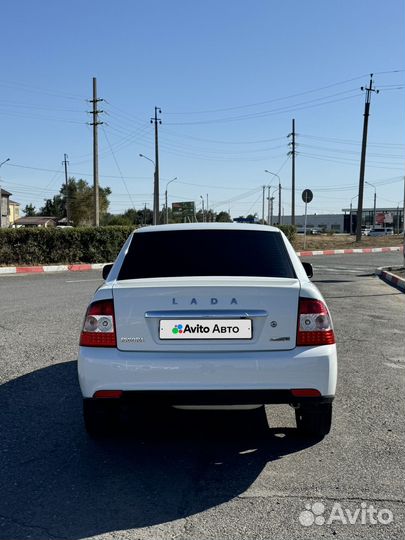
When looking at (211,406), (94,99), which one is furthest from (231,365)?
(94,99)

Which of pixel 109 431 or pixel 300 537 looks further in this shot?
pixel 109 431

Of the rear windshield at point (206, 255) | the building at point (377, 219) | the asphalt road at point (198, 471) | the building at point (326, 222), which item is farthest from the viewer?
the building at point (326, 222)

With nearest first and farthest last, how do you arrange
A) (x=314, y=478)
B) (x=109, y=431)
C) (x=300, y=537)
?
1. (x=300, y=537)
2. (x=314, y=478)
3. (x=109, y=431)

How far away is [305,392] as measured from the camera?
12.0 feet

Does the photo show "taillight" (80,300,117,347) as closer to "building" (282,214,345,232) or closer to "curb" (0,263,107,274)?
"curb" (0,263,107,274)

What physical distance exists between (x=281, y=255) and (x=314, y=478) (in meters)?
1.67

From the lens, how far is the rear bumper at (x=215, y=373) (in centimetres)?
361

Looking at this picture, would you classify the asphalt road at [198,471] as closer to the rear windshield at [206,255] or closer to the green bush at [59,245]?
the rear windshield at [206,255]

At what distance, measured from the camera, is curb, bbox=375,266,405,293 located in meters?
15.9

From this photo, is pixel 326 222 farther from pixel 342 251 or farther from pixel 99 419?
pixel 99 419

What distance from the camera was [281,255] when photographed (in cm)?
448

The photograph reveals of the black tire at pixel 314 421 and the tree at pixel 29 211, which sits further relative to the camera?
the tree at pixel 29 211

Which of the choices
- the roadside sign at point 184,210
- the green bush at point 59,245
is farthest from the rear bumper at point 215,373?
the roadside sign at point 184,210

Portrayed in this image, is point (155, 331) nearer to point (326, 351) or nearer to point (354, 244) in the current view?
point (326, 351)
